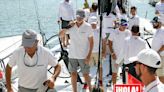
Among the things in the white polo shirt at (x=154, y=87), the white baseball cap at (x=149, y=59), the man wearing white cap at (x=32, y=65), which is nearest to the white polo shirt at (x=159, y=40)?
the man wearing white cap at (x=32, y=65)

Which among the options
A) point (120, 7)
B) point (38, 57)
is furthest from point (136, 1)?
point (38, 57)

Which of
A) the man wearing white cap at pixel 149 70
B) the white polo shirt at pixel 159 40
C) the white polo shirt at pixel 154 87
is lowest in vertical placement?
the white polo shirt at pixel 159 40

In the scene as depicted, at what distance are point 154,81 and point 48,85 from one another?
147 cm

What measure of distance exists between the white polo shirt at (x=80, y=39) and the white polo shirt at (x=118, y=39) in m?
0.62

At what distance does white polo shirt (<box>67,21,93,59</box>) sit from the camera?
5696 millimetres

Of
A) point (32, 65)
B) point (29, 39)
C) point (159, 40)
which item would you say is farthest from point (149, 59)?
point (159, 40)

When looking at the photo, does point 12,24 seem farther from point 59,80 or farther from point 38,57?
point 38,57

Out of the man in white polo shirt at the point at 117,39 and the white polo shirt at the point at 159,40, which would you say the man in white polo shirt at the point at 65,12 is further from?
the white polo shirt at the point at 159,40

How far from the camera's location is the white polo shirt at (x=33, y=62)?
421cm

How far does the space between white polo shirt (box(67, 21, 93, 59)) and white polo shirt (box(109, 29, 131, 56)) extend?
2.02 ft

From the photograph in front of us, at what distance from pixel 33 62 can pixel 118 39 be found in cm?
230

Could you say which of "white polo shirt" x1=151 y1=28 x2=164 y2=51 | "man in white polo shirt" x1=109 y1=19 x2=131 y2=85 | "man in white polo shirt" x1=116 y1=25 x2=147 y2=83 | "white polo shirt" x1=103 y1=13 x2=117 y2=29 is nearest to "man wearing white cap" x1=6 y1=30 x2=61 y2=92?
"man in white polo shirt" x1=116 y1=25 x2=147 y2=83

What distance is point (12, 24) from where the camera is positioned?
12.4 m

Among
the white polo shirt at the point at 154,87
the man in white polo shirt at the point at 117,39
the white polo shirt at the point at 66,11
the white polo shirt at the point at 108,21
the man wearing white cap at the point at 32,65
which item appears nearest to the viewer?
the white polo shirt at the point at 154,87
